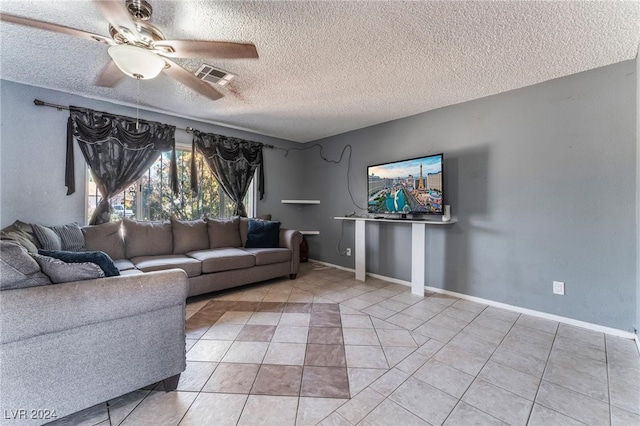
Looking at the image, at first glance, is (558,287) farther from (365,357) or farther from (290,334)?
(290,334)

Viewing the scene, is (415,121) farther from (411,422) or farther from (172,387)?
(172,387)

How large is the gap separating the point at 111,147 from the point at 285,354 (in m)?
3.27

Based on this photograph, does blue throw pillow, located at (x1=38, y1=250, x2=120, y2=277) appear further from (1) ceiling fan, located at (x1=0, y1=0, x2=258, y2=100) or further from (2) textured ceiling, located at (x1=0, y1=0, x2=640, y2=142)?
(2) textured ceiling, located at (x1=0, y1=0, x2=640, y2=142)

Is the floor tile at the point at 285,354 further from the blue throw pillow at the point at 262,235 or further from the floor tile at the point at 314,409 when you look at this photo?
the blue throw pillow at the point at 262,235

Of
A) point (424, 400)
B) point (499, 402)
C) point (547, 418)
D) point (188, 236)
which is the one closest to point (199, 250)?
point (188, 236)

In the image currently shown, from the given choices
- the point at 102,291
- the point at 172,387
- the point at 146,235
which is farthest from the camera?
the point at 146,235

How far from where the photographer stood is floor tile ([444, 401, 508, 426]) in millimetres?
1287

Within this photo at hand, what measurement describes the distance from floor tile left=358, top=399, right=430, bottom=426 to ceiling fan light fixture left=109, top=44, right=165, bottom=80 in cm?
241

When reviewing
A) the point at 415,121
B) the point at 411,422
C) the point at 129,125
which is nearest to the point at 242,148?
the point at 129,125

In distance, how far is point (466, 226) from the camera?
307cm

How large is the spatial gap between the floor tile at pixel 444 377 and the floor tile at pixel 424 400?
1.9 inches

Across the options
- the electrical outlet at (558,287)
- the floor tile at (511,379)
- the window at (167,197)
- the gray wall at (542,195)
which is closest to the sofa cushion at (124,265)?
the window at (167,197)

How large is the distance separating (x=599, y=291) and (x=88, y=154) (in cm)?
549

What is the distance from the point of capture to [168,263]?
108 inches
